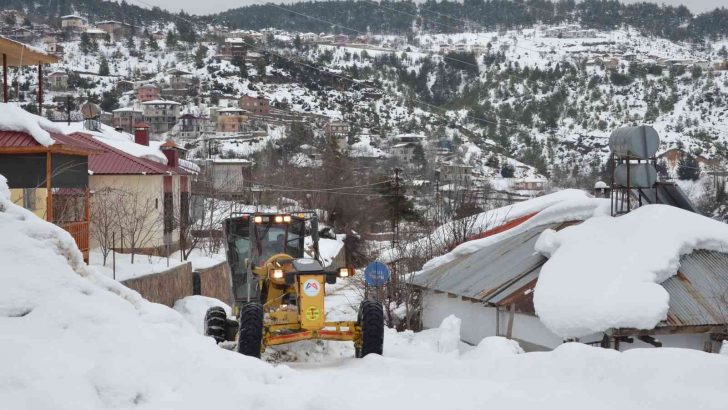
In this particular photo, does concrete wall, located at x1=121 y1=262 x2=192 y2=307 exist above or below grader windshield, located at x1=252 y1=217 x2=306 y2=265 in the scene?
below

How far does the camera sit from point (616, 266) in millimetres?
18016

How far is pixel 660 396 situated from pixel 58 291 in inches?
246

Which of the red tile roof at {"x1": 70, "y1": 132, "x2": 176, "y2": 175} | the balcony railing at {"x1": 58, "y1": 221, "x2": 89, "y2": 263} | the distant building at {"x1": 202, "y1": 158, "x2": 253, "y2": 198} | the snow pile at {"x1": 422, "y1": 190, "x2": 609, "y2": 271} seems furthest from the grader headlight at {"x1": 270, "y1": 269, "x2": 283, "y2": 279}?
the distant building at {"x1": 202, "y1": 158, "x2": 253, "y2": 198}

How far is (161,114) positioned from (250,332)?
16985 cm

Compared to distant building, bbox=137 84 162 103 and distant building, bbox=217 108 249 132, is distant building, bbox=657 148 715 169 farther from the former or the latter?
distant building, bbox=137 84 162 103

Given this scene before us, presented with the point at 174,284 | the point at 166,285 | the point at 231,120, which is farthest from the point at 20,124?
the point at 231,120

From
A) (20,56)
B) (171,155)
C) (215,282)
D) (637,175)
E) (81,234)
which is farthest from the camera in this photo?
(171,155)

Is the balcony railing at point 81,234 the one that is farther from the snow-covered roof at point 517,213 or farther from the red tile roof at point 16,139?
the snow-covered roof at point 517,213

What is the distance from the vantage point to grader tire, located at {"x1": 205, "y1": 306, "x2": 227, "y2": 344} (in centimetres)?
1538

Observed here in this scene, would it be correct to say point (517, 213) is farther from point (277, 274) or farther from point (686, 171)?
point (686, 171)

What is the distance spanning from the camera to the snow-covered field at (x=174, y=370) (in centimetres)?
736

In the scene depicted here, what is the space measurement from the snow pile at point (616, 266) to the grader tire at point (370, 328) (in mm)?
4625

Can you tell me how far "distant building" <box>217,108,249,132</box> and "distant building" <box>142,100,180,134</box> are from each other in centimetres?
1011

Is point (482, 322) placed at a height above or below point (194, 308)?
above
